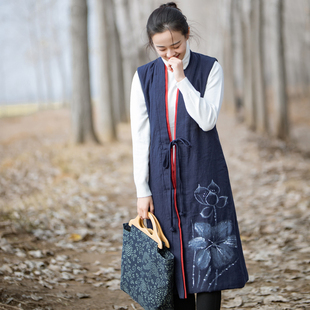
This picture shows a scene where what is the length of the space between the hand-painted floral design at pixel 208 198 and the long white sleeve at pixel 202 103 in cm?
35

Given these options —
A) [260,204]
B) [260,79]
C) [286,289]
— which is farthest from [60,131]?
[286,289]

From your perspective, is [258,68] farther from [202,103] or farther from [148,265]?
[148,265]

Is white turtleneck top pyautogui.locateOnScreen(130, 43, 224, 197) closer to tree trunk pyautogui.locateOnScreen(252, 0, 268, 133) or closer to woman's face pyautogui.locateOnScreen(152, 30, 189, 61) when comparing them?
woman's face pyautogui.locateOnScreen(152, 30, 189, 61)

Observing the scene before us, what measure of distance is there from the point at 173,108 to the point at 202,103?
8.9 inches

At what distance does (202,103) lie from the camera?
6.49ft

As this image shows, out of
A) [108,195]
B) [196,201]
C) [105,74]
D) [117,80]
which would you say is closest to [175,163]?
[196,201]

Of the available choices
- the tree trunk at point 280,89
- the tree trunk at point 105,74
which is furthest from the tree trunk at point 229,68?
the tree trunk at point 105,74

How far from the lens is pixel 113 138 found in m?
11.8

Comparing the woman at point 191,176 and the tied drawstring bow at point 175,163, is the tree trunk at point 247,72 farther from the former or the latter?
the tied drawstring bow at point 175,163

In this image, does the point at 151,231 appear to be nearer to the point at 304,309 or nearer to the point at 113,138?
the point at 304,309

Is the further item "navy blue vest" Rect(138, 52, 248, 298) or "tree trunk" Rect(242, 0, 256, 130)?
"tree trunk" Rect(242, 0, 256, 130)

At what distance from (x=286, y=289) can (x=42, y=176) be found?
6.39 metres

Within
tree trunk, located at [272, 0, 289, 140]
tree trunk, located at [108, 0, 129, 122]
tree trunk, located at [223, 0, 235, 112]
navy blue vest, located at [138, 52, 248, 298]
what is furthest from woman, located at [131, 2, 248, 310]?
tree trunk, located at [223, 0, 235, 112]

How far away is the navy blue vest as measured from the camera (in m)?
2.10
